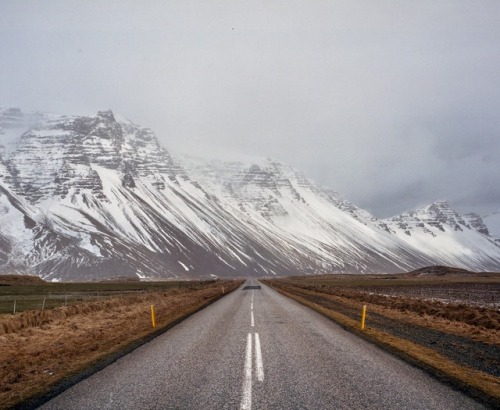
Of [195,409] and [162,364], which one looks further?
[162,364]

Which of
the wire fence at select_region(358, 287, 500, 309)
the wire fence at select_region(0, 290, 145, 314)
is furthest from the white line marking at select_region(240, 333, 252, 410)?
the wire fence at select_region(358, 287, 500, 309)

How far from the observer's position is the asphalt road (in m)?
9.82

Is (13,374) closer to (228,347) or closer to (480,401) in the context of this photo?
(228,347)

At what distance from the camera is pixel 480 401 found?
9.98m

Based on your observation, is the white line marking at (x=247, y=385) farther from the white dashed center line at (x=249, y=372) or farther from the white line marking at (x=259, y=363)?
the white line marking at (x=259, y=363)

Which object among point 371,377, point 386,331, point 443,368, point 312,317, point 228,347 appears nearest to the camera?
point 371,377

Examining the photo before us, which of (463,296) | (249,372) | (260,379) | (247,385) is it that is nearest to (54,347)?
(249,372)

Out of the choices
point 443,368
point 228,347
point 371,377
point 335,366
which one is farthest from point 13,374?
point 443,368

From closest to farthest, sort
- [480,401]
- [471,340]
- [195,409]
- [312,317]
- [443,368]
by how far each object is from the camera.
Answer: [195,409] < [480,401] < [443,368] < [471,340] < [312,317]

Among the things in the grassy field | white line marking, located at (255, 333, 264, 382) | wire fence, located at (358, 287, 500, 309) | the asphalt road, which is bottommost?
the grassy field

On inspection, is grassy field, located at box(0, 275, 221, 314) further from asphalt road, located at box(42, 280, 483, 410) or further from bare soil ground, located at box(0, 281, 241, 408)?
asphalt road, located at box(42, 280, 483, 410)

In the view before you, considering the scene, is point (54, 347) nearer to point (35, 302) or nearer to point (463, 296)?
point (35, 302)

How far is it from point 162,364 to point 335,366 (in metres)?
5.25

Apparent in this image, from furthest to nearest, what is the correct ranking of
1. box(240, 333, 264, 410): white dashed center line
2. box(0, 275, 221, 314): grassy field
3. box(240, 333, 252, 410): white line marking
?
box(0, 275, 221, 314): grassy field
box(240, 333, 264, 410): white dashed center line
box(240, 333, 252, 410): white line marking
